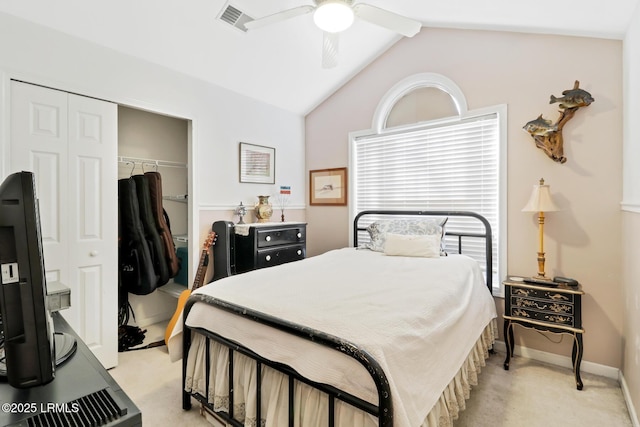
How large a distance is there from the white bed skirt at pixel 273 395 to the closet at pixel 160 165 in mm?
1513

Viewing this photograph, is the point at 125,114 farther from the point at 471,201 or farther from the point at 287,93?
the point at 471,201

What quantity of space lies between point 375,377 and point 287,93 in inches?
133

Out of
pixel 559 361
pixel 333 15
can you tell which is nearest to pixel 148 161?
pixel 333 15

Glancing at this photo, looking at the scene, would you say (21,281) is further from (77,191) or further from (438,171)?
(438,171)

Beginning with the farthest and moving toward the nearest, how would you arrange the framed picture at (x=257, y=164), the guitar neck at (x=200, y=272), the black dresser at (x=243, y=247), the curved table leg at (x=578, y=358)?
the framed picture at (x=257, y=164)
the black dresser at (x=243, y=247)
the guitar neck at (x=200, y=272)
the curved table leg at (x=578, y=358)

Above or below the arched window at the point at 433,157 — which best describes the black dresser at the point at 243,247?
below

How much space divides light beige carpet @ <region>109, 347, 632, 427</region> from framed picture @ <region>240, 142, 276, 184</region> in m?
1.98

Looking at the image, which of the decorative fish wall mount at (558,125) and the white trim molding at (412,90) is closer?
the decorative fish wall mount at (558,125)

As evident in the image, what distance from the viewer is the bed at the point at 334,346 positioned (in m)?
1.16

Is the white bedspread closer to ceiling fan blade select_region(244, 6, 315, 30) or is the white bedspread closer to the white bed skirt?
the white bed skirt

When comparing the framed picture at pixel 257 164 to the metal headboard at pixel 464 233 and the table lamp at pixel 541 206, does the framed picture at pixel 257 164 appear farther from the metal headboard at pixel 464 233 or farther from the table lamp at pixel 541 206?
the table lamp at pixel 541 206

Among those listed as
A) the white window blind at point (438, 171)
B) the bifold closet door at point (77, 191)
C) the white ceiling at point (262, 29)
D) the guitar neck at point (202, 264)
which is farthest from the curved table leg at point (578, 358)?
the bifold closet door at point (77, 191)

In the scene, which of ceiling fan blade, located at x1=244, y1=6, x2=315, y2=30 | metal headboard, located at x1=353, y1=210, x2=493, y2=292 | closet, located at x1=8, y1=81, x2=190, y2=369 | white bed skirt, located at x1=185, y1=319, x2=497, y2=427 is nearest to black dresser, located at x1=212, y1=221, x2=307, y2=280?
closet, located at x1=8, y1=81, x2=190, y2=369

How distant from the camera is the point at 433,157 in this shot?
3311 mm
